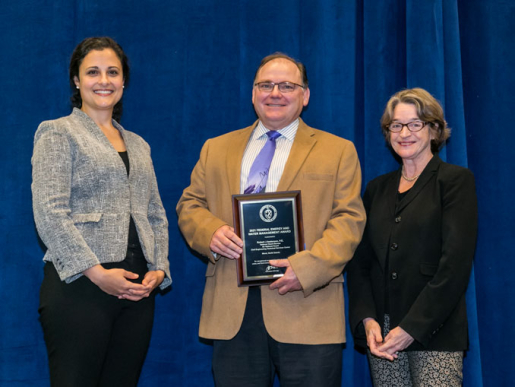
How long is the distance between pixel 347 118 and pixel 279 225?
3.84 feet

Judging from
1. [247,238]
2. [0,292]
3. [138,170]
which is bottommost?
[0,292]

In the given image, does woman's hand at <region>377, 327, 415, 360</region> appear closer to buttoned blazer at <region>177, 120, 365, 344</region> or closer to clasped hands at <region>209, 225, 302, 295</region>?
buttoned blazer at <region>177, 120, 365, 344</region>

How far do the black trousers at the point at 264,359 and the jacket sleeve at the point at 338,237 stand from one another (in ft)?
0.76

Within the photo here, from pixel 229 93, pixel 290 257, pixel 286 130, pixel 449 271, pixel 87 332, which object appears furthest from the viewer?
pixel 229 93

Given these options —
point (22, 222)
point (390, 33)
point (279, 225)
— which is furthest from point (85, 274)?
point (390, 33)

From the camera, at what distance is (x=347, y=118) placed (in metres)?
3.10

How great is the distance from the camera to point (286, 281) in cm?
209

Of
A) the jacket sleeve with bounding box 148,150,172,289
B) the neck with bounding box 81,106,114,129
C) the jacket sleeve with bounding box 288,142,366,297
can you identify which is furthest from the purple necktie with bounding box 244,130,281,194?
the neck with bounding box 81,106,114,129

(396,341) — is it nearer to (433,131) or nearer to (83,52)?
(433,131)

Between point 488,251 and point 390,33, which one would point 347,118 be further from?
point 488,251

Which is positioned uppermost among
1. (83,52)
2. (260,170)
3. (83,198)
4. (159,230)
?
(83,52)

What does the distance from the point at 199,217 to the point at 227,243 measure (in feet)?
0.78

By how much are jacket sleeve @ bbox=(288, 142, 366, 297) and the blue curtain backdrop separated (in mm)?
806

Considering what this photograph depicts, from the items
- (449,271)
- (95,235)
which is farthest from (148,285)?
(449,271)
